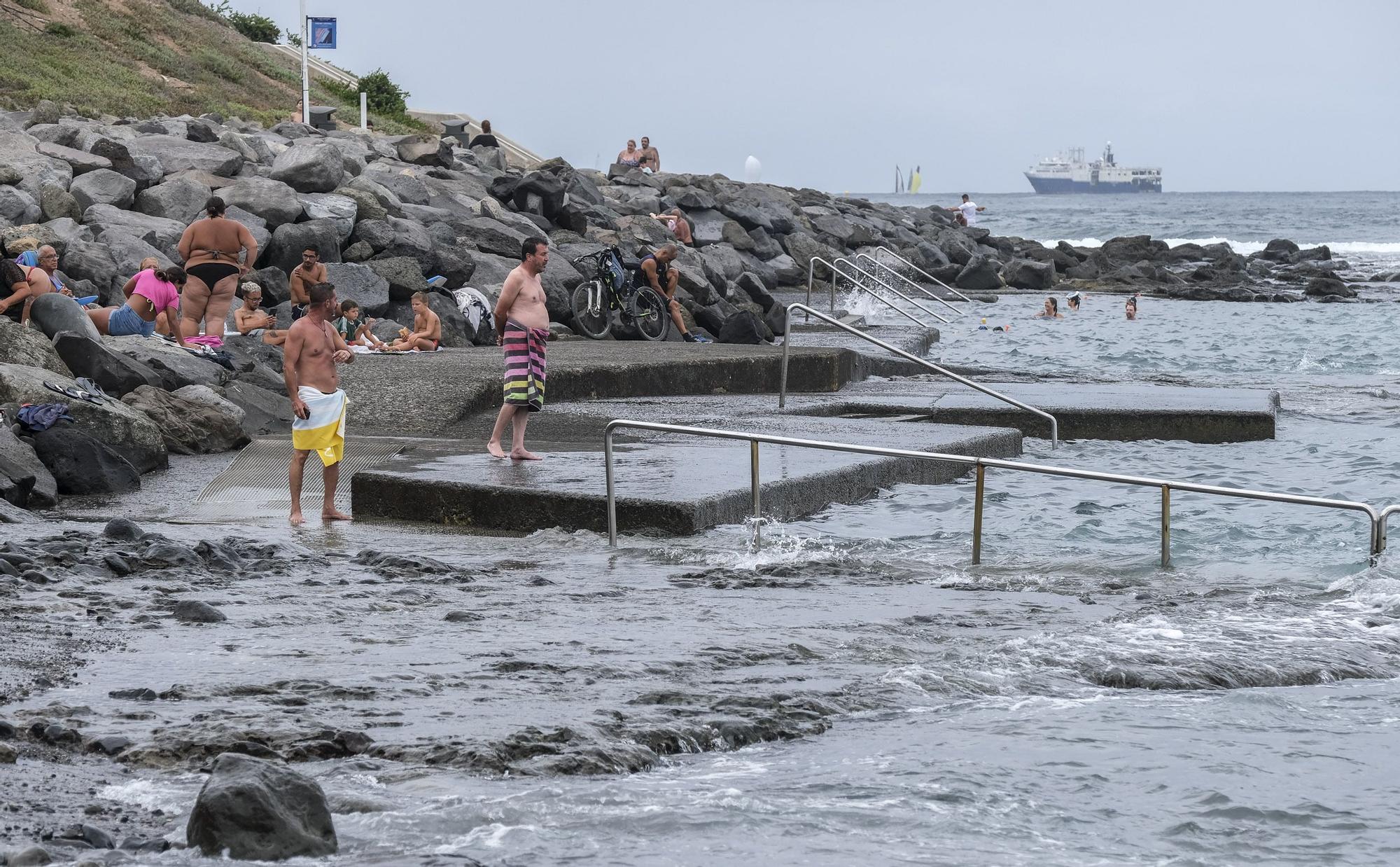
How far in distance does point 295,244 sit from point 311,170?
8.71 feet

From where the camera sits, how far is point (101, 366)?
1149cm

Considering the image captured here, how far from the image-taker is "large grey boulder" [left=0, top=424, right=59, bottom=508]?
8.86m

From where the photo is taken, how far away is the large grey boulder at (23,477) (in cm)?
886

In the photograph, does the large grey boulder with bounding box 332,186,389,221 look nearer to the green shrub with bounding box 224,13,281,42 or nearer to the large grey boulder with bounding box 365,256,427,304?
the large grey boulder with bounding box 365,256,427,304

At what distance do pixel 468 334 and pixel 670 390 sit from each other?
4.02m

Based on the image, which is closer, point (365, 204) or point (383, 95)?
point (365, 204)

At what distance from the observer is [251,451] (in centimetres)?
1078

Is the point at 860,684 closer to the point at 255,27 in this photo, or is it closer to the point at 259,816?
the point at 259,816

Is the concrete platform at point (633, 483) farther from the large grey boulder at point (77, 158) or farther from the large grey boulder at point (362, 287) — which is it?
the large grey boulder at point (77, 158)

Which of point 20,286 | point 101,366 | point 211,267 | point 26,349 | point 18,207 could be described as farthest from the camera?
point 18,207

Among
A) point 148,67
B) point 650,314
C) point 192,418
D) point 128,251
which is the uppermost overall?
point 148,67

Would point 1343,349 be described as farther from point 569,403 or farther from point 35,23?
point 35,23

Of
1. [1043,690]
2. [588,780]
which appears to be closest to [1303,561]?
[1043,690]

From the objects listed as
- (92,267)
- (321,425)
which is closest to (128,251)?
(92,267)
